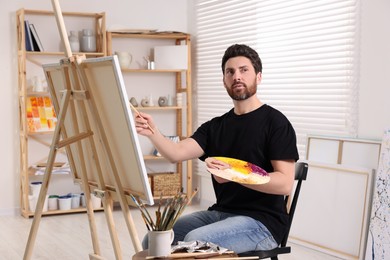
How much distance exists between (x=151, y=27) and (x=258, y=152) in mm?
3803

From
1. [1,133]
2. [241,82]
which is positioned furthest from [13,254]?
[241,82]

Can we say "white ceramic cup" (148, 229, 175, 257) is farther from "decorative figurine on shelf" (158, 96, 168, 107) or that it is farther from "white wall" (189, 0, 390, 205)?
"decorative figurine on shelf" (158, 96, 168, 107)

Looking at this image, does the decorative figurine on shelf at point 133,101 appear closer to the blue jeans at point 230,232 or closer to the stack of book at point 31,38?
the stack of book at point 31,38

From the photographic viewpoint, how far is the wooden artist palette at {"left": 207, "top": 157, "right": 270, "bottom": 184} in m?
2.42

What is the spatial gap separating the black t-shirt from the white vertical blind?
5.39 feet

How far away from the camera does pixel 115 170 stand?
271 centimetres

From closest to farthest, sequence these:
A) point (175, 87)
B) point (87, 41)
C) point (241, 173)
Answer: point (241, 173), point (87, 41), point (175, 87)

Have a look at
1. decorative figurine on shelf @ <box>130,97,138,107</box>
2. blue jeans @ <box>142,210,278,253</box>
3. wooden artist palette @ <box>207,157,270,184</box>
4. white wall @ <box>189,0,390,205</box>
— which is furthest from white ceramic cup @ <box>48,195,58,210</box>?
wooden artist palette @ <box>207,157,270,184</box>

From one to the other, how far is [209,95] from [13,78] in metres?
1.82

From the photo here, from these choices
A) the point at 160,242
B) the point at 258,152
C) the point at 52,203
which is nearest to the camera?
the point at 160,242

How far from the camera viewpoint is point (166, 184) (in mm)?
6262

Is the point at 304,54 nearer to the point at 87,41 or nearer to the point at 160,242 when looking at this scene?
the point at 87,41

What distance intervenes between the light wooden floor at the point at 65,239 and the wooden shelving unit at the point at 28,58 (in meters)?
0.22

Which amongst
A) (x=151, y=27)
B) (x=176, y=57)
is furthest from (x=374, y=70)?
(x=151, y=27)
